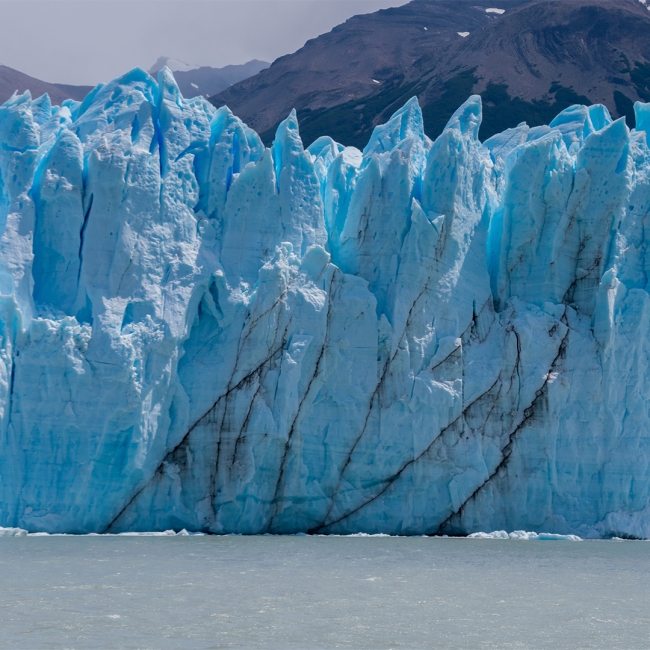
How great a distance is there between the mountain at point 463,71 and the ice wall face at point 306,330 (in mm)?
31180

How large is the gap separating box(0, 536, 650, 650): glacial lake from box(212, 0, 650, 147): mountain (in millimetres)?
37383

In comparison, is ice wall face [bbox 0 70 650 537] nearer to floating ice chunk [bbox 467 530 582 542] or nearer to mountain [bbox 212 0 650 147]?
floating ice chunk [bbox 467 530 582 542]

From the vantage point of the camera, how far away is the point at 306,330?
63.3 ft

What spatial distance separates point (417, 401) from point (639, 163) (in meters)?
6.77

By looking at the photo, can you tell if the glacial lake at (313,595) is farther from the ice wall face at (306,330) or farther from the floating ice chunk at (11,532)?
the ice wall face at (306,330)

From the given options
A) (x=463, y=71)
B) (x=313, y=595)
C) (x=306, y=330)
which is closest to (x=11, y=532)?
(x=306, y=330)

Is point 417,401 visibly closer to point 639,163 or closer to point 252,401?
point 252,401

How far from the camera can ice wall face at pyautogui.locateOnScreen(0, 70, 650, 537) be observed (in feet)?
59.2

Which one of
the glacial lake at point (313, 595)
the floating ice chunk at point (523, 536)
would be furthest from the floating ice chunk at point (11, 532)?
the floating ice chunk at point (523, 536)

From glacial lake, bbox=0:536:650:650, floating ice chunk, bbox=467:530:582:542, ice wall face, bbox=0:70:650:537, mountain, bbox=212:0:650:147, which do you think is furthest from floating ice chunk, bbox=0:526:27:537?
mountain, bbox=212:0:650:147

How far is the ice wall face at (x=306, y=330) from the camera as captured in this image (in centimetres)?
1805

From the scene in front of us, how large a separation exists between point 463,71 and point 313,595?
4588 centimetres

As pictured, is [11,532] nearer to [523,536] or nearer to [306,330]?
[306,330]

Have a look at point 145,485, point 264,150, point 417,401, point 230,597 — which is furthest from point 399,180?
point 230,597
